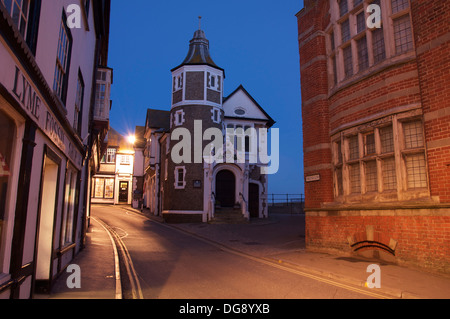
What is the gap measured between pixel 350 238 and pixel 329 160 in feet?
9.36

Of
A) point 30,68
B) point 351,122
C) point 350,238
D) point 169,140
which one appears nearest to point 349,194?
point 350,238

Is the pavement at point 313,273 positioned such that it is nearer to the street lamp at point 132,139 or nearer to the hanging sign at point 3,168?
the hanging sign at point 3,168

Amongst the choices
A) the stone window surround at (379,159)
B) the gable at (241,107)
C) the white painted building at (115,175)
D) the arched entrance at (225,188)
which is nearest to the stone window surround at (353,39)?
the stone window surround at (379,159)

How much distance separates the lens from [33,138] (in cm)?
502

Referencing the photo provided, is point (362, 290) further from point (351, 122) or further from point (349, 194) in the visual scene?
point (351, 122)

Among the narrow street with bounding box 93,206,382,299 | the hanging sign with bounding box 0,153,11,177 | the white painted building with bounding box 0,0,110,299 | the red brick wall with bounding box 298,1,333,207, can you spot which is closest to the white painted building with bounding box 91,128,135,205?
the narrow street with bounding box 93,206,382,299

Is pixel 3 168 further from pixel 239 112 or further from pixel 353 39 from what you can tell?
pixel 239 112

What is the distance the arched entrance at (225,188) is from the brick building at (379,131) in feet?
56.0

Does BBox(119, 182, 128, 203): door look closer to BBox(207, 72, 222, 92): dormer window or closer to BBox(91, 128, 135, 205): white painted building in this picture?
BBox(91, 128, 135, 205): white painted building

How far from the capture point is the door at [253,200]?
31.7 metres

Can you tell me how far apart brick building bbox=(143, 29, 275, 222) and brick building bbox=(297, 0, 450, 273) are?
1539 cm

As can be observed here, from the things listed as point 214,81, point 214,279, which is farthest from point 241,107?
point 214,279

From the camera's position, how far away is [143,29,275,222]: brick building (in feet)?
89.2

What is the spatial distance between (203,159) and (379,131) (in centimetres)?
→ 1863
